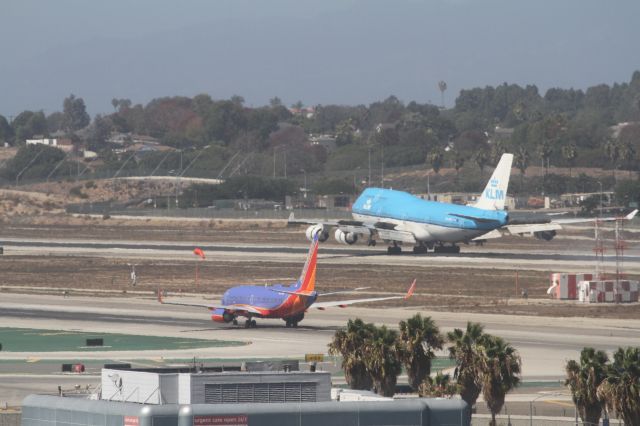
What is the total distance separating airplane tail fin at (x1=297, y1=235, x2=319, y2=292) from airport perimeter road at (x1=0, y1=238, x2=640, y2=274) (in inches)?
1820

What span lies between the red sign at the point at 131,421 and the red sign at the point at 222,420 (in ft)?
4.64

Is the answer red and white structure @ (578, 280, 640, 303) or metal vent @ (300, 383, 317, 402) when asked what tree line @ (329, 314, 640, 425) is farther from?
red and white structure @ (578, 280, 640, 303)

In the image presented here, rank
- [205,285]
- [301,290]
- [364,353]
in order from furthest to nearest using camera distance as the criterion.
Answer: [205,285] → [301,290] → [364,353]

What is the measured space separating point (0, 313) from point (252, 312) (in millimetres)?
21374

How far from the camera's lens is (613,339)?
78.8 m

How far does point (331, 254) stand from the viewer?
14775cm

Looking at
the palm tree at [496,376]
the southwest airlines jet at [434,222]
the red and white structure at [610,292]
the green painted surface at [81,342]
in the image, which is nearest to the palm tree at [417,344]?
the palm tree at [496,376]

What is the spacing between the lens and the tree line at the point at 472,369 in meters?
44.2

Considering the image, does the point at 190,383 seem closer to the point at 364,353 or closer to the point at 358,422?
the point at 358,422

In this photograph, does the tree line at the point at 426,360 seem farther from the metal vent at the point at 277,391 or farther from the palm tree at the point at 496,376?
the metal vent at the point at 277,391

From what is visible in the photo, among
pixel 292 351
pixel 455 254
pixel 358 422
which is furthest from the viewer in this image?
pixel 455 254

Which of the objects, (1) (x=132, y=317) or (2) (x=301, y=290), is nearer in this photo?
(2) (x=301, y=290)

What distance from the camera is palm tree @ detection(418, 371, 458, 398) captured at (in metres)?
46.6

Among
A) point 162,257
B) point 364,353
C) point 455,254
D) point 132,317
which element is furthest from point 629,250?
point 364,353
